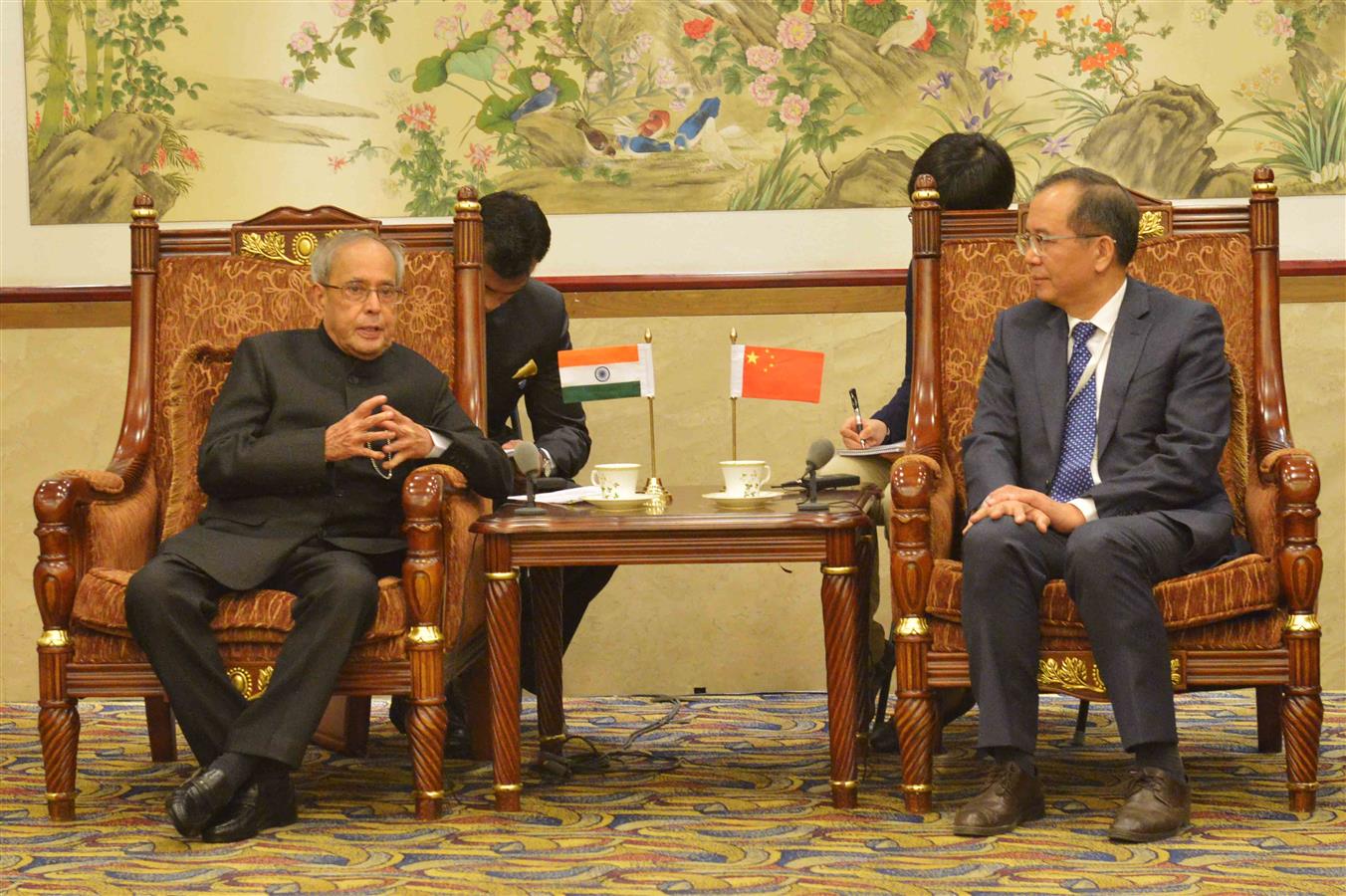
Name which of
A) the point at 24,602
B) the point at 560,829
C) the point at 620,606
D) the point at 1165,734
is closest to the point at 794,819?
the point at 560,829

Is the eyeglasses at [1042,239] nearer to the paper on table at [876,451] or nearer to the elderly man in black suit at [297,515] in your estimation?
the paper on table at [876,451]

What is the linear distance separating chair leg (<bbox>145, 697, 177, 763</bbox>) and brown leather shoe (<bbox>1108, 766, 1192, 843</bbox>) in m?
2.29

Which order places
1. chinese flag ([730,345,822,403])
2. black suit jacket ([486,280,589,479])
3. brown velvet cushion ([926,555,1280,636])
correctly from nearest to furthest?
brown velvet cushion ([926,555,1280,636]) → chinese flag ([730,345,822,403]) → black suit jacket ([486,280,589,479])

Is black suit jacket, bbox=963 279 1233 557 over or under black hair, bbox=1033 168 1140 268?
under

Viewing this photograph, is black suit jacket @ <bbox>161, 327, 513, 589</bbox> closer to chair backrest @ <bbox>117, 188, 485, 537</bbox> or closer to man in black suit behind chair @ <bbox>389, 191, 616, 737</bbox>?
chair backrest @ <bbox>117, 188, 485, 537</bbox>

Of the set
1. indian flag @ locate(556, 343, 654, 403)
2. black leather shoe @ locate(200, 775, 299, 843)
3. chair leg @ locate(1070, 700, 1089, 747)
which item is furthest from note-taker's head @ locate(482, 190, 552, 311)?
chair leg @ locate(1070, 700, 1089, 747)

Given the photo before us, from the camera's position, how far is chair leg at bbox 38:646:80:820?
353 centimetres

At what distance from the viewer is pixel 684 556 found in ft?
11.4

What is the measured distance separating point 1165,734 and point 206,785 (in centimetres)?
187

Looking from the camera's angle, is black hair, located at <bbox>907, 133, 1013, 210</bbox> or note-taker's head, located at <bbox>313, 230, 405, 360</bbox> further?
black hair, located at <bbox>907, 133, 1013, 210</bbox>

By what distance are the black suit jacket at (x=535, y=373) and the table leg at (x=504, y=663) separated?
87 cm

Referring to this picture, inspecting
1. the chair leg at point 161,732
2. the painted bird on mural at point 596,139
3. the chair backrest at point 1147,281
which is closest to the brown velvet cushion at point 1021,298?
the chair backrest at point 1147,281

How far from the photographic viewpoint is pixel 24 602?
5.30 m

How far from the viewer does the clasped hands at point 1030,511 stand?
338 centimetres
